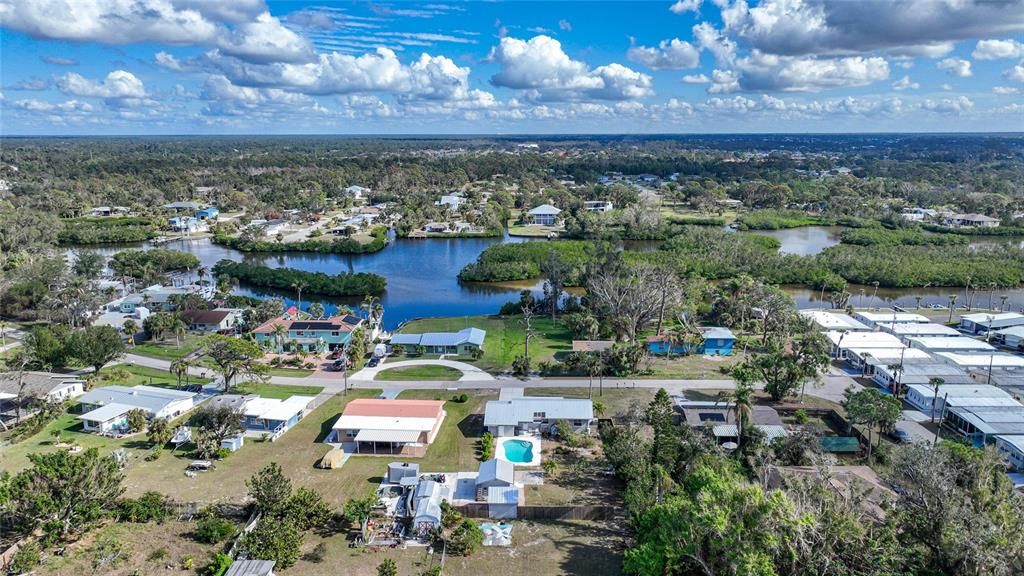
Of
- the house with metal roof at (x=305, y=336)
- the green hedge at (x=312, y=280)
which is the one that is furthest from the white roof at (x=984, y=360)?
the green hedge at (x=312, y=280)

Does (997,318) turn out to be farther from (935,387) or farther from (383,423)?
(383,423)

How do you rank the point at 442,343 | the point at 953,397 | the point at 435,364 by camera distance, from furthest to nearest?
the point at 442,343
the point at 435,364
the point at 953,397

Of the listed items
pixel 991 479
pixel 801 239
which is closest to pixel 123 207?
pixel 801 239

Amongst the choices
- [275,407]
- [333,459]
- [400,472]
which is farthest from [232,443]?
[400,472]

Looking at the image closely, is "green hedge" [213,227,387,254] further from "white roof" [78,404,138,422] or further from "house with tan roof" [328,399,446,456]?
"house with tan roof" [328,399,446,456]

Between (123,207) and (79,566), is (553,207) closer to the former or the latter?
(123,207)

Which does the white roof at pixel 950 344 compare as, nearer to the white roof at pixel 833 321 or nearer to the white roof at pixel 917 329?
the white roof at pixel 917 329
